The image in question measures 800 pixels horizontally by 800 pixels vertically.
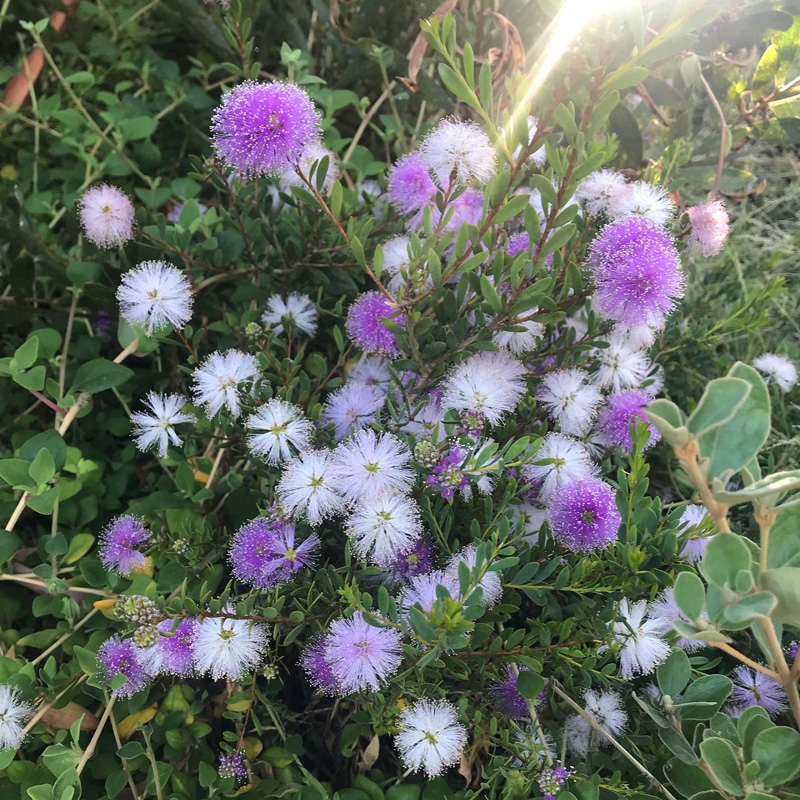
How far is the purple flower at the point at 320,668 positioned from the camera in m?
0.72

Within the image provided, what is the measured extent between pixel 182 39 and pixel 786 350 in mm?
1372

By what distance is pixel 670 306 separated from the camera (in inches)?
29.3

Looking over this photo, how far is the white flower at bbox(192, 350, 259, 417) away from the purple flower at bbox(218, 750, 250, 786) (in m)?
0.38

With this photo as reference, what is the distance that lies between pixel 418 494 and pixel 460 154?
15.0 inches

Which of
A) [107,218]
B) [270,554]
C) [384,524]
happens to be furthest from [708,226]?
[107,218]

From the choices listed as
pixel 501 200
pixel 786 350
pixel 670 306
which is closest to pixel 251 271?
pixel 501 200

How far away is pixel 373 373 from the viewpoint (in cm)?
85

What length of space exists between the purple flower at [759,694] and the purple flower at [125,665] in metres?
0.68

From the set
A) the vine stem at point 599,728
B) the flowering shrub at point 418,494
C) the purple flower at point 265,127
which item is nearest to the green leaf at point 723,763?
the flowering shrub at point 418,494

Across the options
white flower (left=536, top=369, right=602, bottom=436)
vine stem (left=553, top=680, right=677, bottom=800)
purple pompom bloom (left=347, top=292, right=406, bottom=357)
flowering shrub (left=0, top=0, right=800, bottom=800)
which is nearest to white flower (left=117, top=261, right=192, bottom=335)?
flowering shrub (left=0, top=0, right=800, bottom=800)

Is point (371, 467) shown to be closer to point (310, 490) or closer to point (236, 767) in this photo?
point (310, 490)

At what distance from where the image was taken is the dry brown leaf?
813 mm

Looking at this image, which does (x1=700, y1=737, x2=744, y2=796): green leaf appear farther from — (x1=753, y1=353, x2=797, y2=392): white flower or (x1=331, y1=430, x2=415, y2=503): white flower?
(x1=753, y1=353, x2=797, y2=392): white flower

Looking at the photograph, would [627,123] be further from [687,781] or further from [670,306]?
[687,781]
